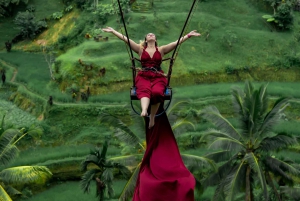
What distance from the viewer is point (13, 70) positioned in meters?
26.2

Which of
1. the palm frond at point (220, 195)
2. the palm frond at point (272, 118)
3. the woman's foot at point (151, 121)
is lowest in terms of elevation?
the palm frond at point (220, 195)

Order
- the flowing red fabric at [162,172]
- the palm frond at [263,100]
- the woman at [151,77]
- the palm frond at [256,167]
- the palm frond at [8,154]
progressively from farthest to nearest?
the palm frond at [263,100] → the palm frond at [8,154] → the palm frond at [256,167] → the flowing red fabric at [162,172] → the woman at [151,77]

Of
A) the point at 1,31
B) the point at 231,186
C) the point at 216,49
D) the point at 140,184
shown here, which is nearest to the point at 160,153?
the point at 140,184

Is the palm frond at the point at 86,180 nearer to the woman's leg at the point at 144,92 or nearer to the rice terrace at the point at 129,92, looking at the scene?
the rice terrace at the point at 129,92

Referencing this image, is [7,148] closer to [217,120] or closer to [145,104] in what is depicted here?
[217,120]

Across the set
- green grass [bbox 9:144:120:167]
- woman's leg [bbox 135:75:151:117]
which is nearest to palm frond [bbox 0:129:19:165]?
woman's leg [bbox 135:75:151:117]

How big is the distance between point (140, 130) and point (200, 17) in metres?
13.0

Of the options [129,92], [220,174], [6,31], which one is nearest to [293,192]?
[220,174]

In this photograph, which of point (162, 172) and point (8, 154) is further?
Result: point (8, 154)

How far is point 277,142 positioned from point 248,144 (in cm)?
79

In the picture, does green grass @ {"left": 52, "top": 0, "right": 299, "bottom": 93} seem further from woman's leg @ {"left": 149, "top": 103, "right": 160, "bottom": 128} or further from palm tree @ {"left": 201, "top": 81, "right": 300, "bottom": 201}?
woman's leg @ {"left": 149, "top": 103, "right": 160, "bottom": 128}

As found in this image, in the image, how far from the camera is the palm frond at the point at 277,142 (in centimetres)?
1326

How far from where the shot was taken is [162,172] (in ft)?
26.3

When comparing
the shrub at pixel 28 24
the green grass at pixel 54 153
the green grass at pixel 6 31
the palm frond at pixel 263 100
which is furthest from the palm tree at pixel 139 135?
the green grass at pixel 6 31
